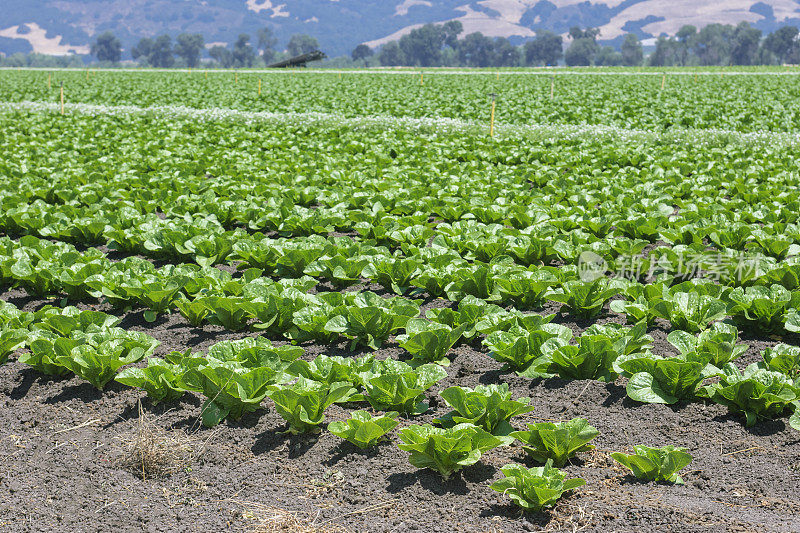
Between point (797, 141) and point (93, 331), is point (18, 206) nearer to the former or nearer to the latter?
point (93, 331)

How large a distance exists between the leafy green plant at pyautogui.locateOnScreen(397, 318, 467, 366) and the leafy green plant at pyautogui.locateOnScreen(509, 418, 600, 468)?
1.15 m

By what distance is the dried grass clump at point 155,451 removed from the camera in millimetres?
3664

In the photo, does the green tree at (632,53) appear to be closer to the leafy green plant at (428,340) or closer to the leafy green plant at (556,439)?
the leafy green plant at (428,340)

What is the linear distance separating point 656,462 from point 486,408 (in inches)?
34.8

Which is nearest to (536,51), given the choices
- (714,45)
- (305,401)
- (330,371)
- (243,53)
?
(714,45)

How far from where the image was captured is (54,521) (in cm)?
333

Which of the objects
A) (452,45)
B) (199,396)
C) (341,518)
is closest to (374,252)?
(199,396)

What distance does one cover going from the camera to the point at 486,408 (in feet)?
12.5

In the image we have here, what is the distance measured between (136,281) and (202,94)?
2800 cm

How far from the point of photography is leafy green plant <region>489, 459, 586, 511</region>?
10.5 feet

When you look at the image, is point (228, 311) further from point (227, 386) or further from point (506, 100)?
point (506, 100)

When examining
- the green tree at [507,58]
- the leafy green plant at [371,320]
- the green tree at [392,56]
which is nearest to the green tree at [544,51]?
the green tree at [507,58]

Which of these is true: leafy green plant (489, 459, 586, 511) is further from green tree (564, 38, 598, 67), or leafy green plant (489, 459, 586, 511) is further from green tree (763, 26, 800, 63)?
green tree (564, 38, 598, 67)

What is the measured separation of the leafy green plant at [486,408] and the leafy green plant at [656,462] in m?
0.57
